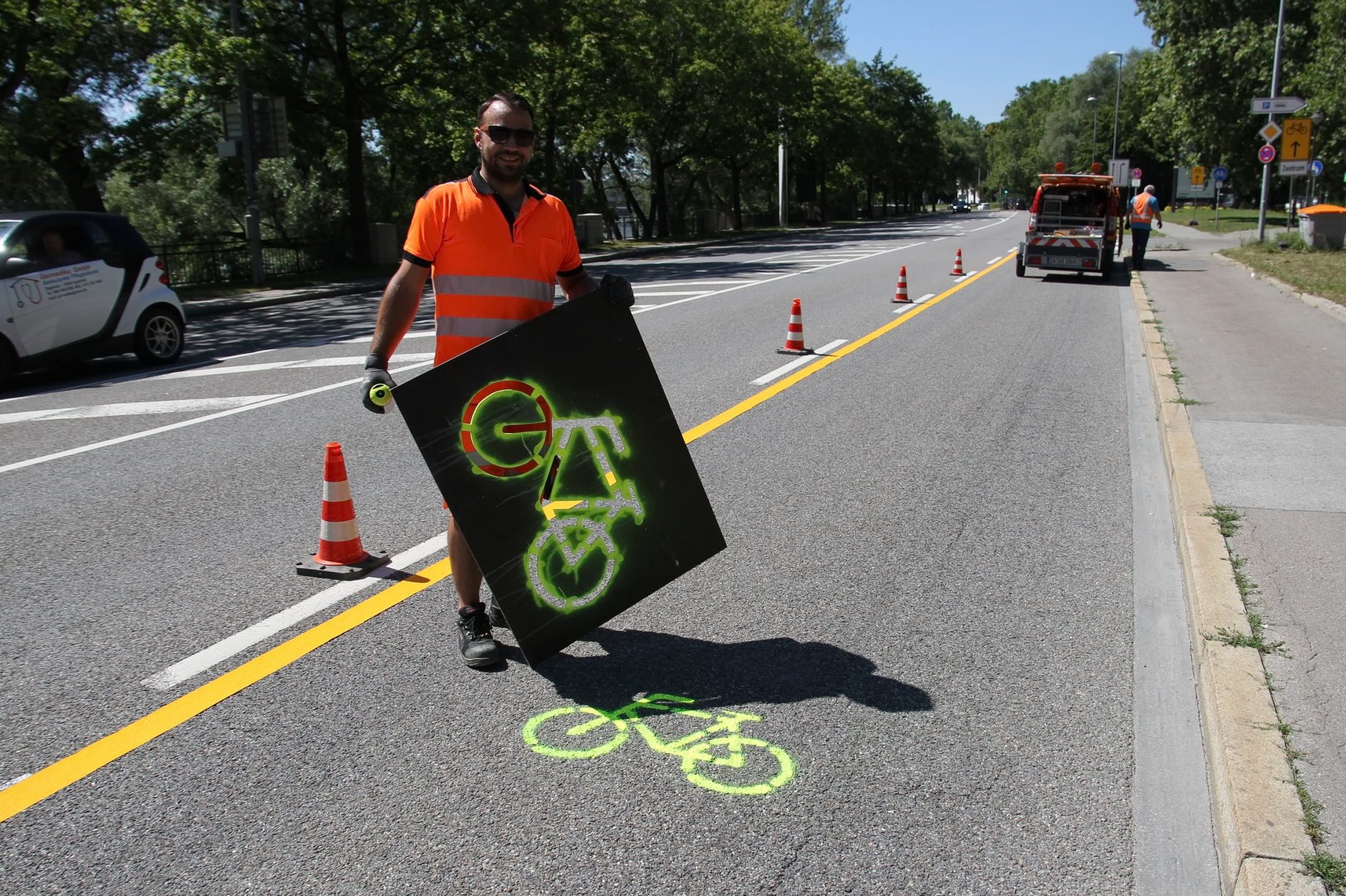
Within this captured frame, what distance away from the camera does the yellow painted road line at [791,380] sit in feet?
26.8

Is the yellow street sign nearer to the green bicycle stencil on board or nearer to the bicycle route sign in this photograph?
the bicycle route sign

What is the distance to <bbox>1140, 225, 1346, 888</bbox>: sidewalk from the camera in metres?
3.61

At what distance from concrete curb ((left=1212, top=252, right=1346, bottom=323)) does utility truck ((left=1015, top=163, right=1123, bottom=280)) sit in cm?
283

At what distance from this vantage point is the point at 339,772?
3340 mm

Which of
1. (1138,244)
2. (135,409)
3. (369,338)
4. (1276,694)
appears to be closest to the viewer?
(1276,694)

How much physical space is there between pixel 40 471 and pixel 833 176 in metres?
79.3

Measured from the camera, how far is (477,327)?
397 centimetres

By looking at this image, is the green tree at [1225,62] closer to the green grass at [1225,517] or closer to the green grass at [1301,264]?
the green grass at [1301,264]

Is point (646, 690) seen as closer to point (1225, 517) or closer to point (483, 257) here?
point (483, 257)

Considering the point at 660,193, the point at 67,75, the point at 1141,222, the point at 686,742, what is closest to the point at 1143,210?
the point at 1141,222

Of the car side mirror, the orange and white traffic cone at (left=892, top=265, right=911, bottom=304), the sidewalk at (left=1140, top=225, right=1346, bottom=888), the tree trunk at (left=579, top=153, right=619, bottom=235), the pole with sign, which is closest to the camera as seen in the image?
the sidewalk at (left=1140, top=225, right=1346, bottom=888)

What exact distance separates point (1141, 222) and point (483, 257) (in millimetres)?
21738

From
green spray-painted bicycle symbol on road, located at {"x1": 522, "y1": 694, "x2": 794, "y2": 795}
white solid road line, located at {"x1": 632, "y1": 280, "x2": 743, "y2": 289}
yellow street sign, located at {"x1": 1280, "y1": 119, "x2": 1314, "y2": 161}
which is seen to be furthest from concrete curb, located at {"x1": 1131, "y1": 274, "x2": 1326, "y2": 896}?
yellow street sign, located at {"x1": 1280, "y1": 119, "x2": 1314, "y2": 161}

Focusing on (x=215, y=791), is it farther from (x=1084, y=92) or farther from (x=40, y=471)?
(x=1084, y=92)
